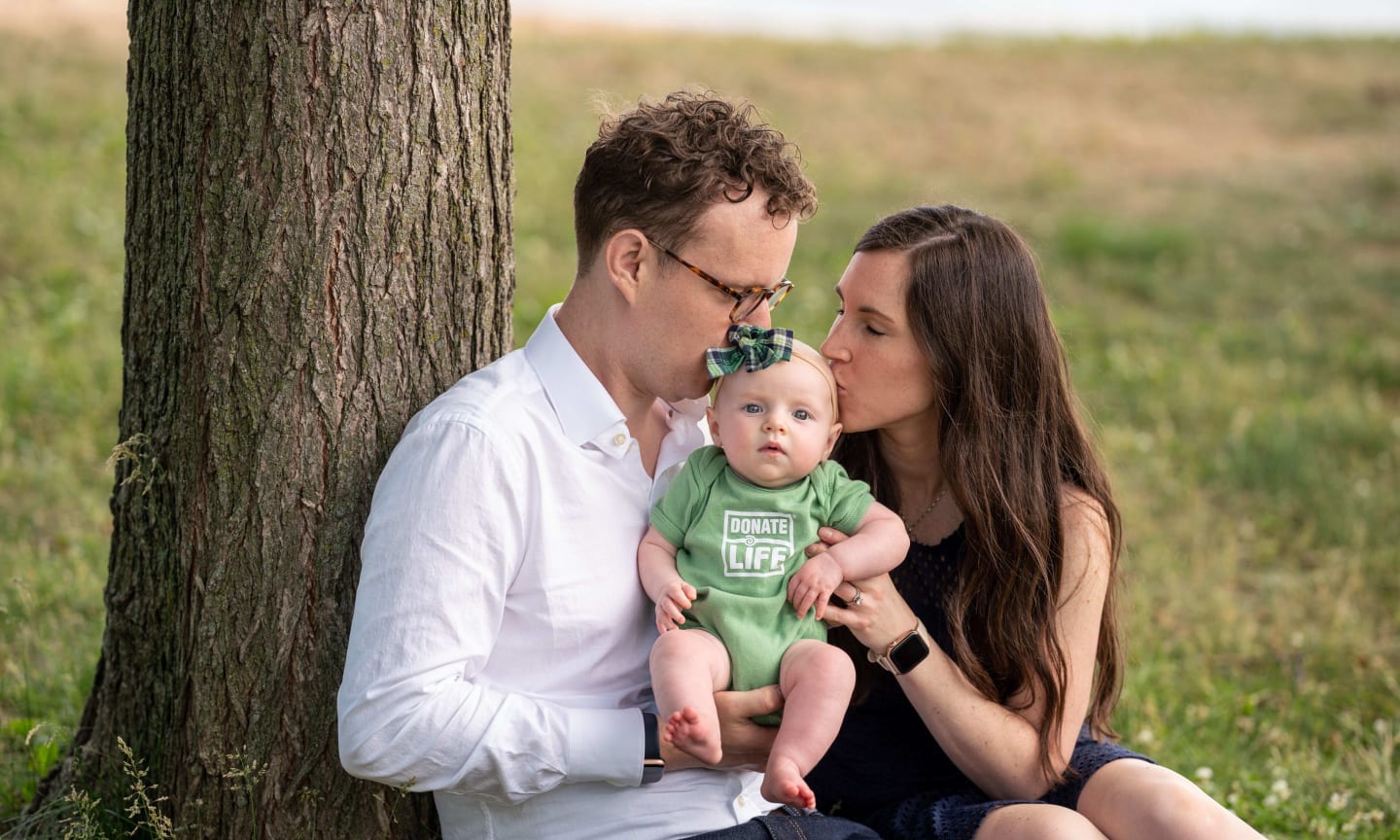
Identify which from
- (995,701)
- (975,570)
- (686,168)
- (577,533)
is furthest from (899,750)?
(686,168)

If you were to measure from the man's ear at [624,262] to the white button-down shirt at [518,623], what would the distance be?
0.54ft

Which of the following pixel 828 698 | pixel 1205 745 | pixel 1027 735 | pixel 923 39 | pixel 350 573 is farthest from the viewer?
pixel 923 39

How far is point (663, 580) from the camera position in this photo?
2.55m

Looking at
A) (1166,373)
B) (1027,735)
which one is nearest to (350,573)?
(1027,735)

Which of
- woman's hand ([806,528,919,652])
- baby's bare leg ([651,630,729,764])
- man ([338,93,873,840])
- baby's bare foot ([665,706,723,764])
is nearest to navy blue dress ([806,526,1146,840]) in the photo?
woman's hand ([806,528,919,652])

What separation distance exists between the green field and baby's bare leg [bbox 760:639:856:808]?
1258 millimetres

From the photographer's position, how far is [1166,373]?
7727 millimetres

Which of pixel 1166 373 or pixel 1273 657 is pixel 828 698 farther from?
pixel 1166 373

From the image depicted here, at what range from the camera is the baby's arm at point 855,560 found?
2.59 metres

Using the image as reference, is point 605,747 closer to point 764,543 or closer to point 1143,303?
point 764,543

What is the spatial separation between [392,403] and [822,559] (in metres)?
0.93

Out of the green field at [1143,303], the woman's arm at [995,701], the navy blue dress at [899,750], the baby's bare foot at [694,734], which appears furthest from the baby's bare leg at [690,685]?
the green field at [1143,303]

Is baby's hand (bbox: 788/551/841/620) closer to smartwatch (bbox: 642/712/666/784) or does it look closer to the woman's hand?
the woman's hand

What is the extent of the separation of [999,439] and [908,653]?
53 cm
